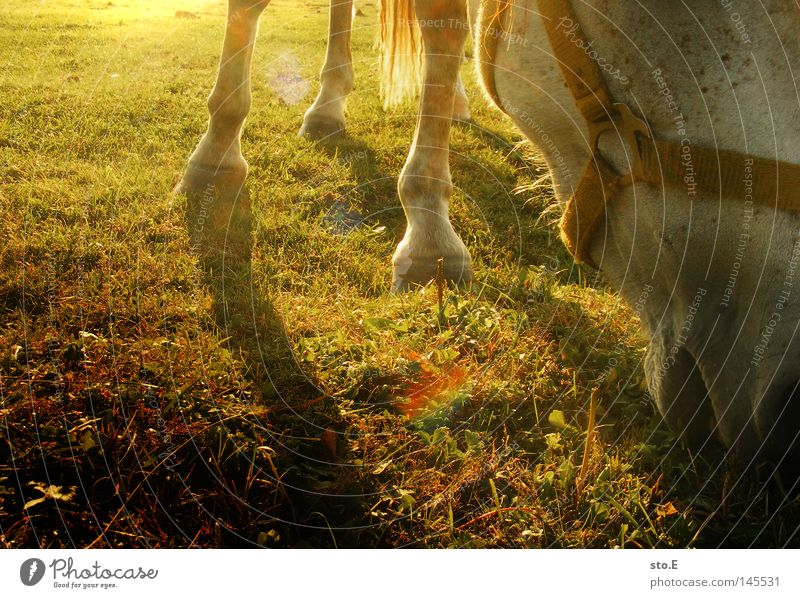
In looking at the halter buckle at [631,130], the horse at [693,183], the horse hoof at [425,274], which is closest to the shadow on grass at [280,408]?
the horse hoof at [425,274]

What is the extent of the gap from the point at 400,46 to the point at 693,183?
301cm

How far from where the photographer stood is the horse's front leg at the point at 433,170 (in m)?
3.30

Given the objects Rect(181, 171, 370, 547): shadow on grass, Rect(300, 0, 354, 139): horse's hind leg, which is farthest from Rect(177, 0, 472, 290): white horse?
Rect(181, 171, 370, 547): shadow on grass

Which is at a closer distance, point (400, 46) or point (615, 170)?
point (615, 170)

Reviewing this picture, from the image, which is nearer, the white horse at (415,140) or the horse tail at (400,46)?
the white horse at (415,140)

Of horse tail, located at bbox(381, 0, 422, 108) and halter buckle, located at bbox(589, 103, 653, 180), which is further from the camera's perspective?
horse tail, located at bbox(381, 0, 422, 108)

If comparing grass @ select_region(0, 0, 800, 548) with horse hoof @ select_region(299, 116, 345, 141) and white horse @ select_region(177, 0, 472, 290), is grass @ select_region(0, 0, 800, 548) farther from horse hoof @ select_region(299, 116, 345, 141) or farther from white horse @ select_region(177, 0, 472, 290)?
horse hoof @ select_region(299, 116, 345, 141)

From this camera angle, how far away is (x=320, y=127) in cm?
498

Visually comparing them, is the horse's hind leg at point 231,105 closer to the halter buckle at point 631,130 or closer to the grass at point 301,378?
the grass at point 301,378

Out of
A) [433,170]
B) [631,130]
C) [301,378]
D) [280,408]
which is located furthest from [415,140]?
[631,130]

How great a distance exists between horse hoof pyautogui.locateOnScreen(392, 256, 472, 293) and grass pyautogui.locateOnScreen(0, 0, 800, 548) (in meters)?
0.11

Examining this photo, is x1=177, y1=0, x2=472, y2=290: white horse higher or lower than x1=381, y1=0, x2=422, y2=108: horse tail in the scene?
lower

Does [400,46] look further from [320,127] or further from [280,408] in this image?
[280,408]

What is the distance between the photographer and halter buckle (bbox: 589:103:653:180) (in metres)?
1.71
